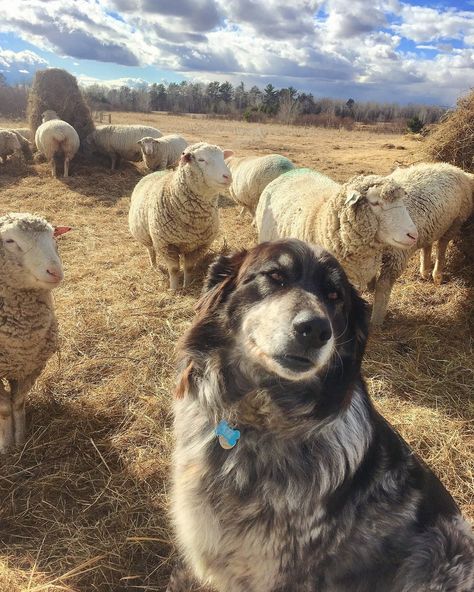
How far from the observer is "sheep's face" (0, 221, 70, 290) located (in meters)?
3.44

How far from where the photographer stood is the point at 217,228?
7082 millimetres

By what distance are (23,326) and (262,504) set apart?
7.96 ft

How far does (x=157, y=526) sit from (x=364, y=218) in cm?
385

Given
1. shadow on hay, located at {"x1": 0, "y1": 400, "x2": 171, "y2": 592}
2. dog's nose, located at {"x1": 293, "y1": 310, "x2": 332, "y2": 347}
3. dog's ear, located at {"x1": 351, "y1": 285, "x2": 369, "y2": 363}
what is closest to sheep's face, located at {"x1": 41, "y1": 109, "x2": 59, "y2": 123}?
shadow on hay, located at {"x1": 0, "y1": 400, "x2": 171, "y2": 592}

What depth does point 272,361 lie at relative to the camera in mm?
2035

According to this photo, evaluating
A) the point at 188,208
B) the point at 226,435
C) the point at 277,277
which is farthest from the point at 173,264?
the point at 226,435

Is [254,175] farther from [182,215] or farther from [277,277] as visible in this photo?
[277,277]

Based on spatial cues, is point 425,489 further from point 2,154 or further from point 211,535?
point 2,154

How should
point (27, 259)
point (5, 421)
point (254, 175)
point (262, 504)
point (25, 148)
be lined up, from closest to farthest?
point (262, 504) < point (27, 259) < point (5, 421) < point (254, 175) < point (25, 148)

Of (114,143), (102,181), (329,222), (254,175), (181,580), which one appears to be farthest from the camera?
(114,143)

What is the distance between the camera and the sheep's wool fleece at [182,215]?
6.64 meters

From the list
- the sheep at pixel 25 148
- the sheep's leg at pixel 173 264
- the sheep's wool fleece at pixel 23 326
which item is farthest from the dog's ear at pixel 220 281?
the sheep at pixel 25 148

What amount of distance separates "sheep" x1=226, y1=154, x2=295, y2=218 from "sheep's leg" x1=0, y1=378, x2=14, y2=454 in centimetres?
752

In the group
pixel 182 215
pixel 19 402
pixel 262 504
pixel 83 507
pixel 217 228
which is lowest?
pixel 83 507
